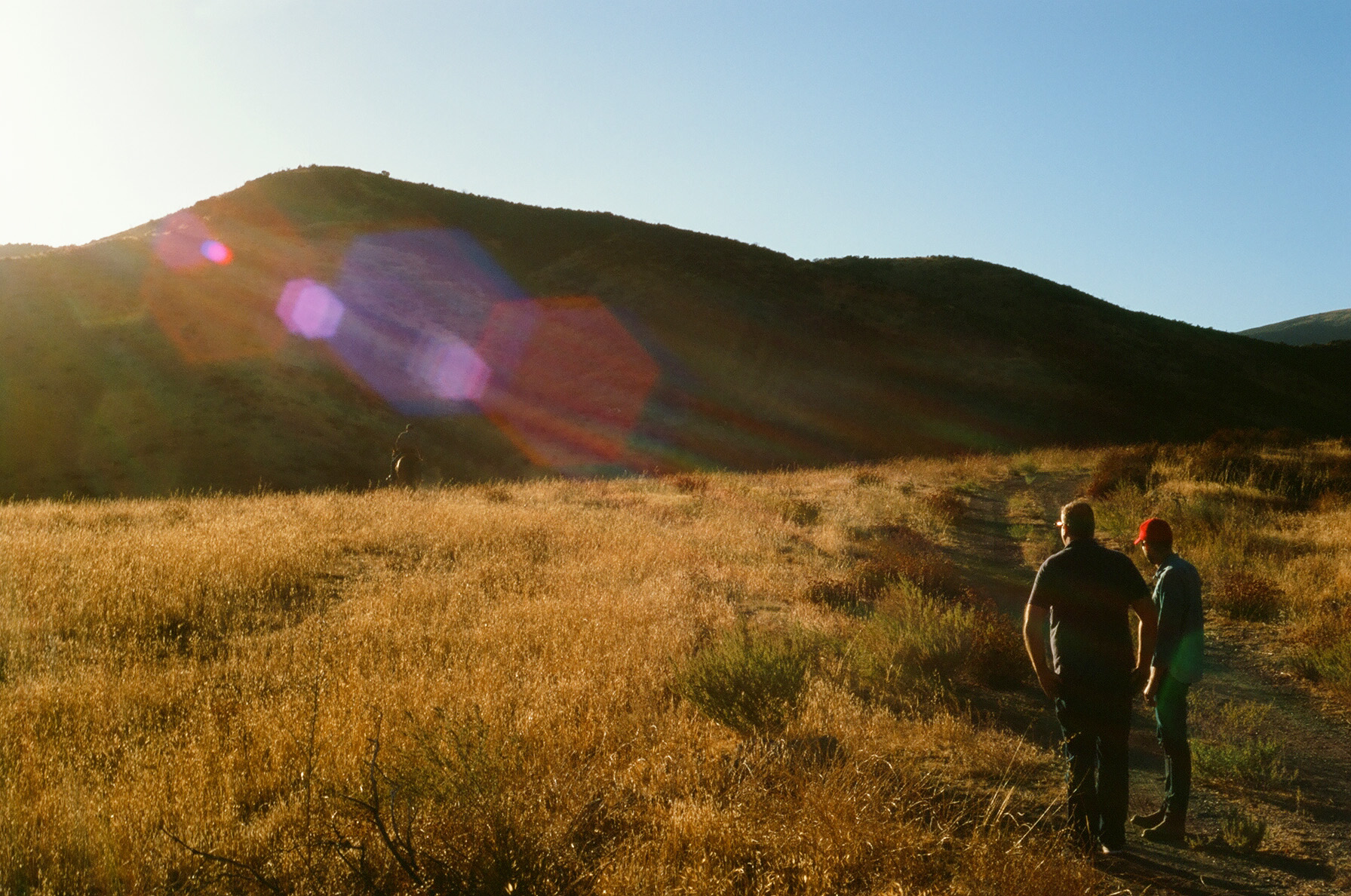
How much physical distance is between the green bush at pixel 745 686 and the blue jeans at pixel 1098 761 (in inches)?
67.6

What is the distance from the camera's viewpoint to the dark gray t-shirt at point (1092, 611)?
404 centimetres

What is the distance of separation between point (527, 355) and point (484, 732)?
45.0 metres

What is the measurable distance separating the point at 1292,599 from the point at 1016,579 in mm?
3138

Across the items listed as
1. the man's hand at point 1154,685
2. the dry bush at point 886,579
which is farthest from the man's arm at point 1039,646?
the dry bush at point 886,579

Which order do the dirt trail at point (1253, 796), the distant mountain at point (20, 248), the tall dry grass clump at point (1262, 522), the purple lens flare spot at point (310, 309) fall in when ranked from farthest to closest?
the distant mountain at point (20, 248)
the purple lens flare spot at point (310, 309)
the tall dry grass clump at point (1262, 522)
the dirt trail at point (1253, 796)

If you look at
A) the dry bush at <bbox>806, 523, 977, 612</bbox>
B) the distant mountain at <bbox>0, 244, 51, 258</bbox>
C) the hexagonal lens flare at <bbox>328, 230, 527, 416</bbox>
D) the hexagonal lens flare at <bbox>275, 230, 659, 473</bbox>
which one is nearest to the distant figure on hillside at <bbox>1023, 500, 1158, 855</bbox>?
the dry bush at <bbox>806, 523, 977, 612</bbox>

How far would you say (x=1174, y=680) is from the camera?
14.3ft

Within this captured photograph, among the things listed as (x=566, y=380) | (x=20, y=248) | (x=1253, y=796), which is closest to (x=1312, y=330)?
(x=566, y=380)

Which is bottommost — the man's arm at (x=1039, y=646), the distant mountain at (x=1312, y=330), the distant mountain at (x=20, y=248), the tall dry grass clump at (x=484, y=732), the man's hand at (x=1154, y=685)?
the tall dry grass clump at (x=484, y=732)

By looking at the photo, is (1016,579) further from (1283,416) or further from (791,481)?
(1283,416)

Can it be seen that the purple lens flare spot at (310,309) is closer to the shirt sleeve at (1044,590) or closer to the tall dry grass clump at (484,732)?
the tall dry grass clump at (484,732)

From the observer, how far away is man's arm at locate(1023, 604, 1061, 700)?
4172mm

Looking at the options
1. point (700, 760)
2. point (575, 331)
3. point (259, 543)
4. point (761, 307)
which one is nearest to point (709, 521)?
point (259, 543)

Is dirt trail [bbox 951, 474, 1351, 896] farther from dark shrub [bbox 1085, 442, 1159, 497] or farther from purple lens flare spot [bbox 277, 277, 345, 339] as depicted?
purple lens flare spot [bbox 277, 277, 345, 339]
